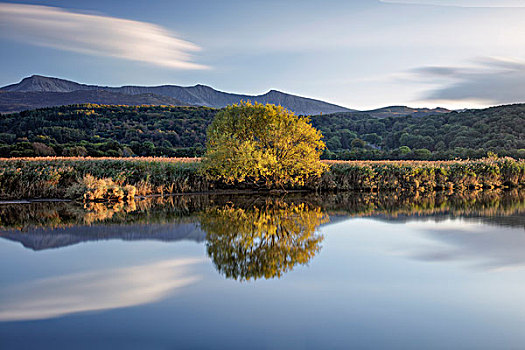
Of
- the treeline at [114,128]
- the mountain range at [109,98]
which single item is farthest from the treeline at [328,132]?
the mountain range at [109,98]

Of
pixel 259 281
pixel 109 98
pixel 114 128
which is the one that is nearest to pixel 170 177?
pixel 259 281

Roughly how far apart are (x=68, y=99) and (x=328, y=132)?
281 feet

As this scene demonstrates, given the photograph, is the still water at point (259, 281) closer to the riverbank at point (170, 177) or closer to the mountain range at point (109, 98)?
the riverbank at point (170, 177)

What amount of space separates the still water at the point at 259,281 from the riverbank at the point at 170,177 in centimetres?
463

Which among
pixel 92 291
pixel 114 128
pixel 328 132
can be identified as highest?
pixel 328 132

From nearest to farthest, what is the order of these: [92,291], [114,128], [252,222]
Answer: [92,291]
[252,222]
[114,128]

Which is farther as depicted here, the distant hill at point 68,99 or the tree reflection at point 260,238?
the distant hill at point 68,99

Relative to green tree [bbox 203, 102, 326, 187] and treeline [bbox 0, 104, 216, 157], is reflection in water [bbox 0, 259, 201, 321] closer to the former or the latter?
green tree [bbox 203, 102, 326, 187]

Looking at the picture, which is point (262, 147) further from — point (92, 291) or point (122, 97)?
point (122, 97)

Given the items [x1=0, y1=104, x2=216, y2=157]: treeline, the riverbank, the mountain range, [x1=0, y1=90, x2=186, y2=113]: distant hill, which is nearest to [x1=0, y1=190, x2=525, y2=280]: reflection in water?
the riverbank

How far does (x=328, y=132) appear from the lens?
7562cm

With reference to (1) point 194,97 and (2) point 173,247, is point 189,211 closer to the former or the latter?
(2) point 173,247

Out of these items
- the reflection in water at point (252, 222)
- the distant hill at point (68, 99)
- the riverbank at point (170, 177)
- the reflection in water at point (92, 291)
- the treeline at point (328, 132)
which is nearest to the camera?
the reflection in water at point (92, 291)

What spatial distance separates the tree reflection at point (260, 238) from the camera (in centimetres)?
811
